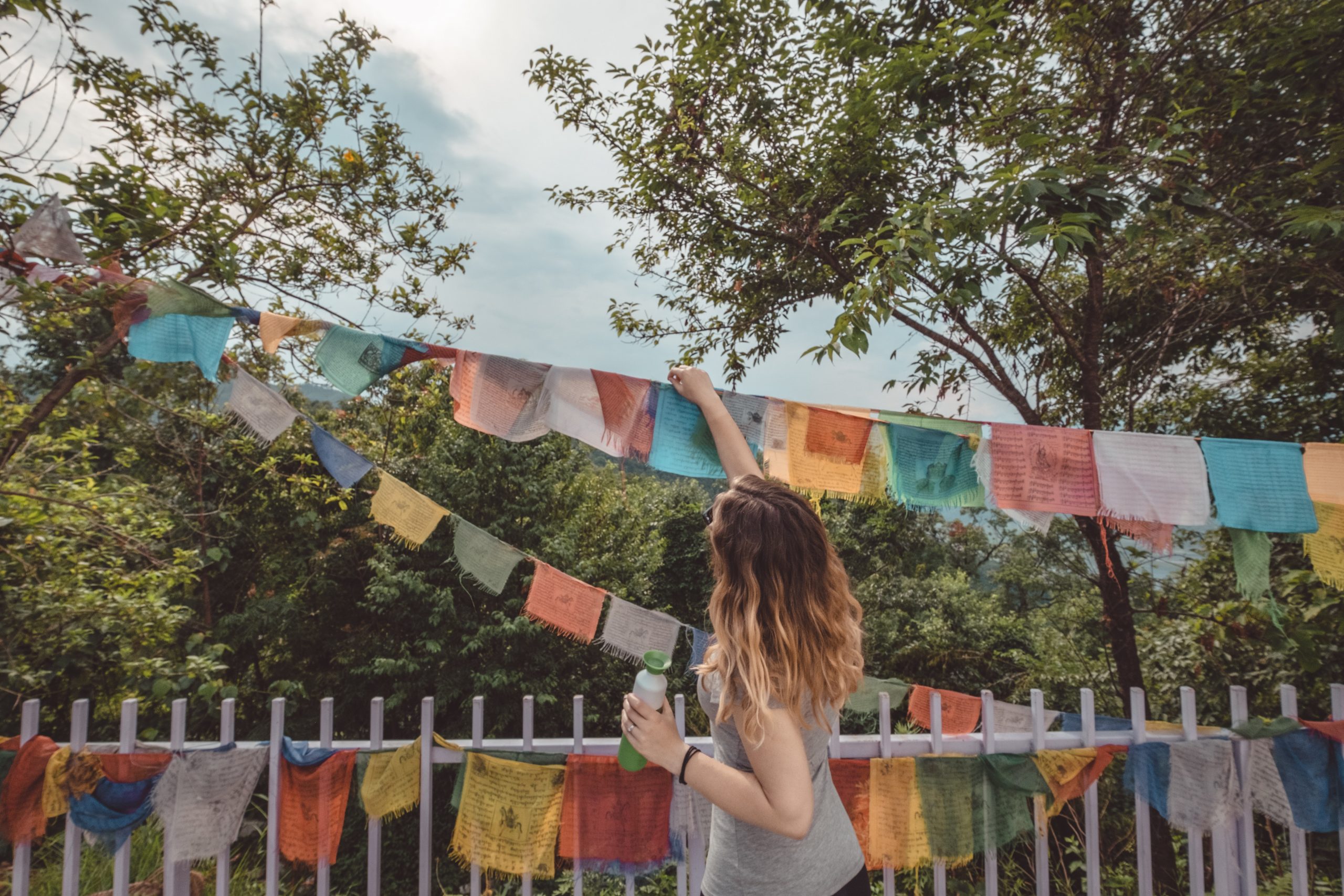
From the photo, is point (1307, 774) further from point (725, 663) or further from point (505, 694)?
point (505, 694)

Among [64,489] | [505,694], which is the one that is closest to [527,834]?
[64,489]

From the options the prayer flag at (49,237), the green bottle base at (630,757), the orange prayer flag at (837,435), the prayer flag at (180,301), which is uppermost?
the prayer flag at (49,237)

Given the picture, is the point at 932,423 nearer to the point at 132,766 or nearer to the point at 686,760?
the point at 686,760

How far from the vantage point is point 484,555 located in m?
2.47

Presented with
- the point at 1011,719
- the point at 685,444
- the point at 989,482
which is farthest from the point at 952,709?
the point at 685,444

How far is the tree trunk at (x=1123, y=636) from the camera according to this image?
4102 millimetres

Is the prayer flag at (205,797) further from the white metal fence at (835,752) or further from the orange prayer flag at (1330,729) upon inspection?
the orange prayer flag at (1330,729)

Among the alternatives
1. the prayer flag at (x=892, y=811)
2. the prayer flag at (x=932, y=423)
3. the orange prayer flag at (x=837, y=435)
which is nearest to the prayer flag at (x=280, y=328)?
the orange prayer flag at (x=837, y=435)

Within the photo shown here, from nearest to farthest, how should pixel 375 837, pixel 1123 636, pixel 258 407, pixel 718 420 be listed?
pixel 375 837, pixel 718 420, pixel 258 407, pixel 1123 636

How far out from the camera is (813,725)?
1345 millimetres

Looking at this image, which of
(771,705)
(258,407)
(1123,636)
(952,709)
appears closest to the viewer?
(771,705)

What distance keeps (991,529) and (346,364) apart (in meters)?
13.4

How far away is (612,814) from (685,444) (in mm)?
1312

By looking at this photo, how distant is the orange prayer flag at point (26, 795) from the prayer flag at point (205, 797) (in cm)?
40
